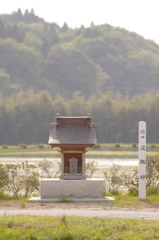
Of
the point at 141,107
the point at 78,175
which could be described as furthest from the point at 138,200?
the point at 141,107

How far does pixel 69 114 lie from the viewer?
3297 inches

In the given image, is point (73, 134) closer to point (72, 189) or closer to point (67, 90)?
point (72, 189)

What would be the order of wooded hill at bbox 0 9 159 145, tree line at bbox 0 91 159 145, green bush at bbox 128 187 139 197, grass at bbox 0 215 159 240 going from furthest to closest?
1. wooded hill at bbox 0 9 159 145
2. tree line at bbox 0 91 159 145
3. green bush at bbox 128 187 139 197
4. grass at bbox 0 215 159 240

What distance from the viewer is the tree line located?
267 feet

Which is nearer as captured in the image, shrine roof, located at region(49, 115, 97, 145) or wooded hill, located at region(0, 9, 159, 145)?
shrine roof, located at region(49, 115, 97, 145)

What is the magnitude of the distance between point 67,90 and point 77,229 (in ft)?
513

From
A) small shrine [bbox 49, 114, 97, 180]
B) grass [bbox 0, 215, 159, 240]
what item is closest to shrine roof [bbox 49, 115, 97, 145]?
small shrine [bbox 49, 114, 97, 180]

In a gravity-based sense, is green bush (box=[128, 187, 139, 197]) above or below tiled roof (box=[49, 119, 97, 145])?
below

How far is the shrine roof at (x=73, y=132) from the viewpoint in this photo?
20078 millimetres

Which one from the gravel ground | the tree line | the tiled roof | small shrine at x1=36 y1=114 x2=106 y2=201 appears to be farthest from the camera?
the tree line

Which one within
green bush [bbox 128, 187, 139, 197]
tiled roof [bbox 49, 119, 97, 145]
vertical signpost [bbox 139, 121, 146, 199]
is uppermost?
→ tiled roof [bbox 49, 119, 97, 145]

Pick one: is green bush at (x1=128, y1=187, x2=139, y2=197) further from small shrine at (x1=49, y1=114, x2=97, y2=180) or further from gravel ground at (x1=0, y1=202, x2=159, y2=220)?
gravel ground at (x1=0, y1=202, x2=159, y2=220)

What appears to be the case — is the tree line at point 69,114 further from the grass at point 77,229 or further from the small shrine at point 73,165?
the grass at point 77,229

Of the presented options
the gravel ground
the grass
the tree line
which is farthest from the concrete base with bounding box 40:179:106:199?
the tree line
